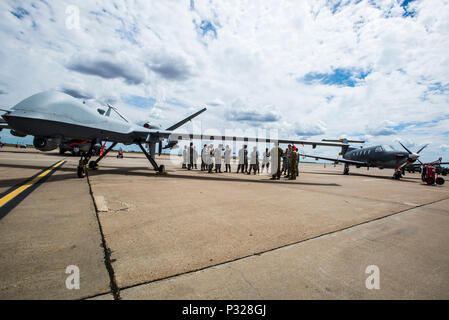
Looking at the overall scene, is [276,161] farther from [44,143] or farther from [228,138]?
[44,143]

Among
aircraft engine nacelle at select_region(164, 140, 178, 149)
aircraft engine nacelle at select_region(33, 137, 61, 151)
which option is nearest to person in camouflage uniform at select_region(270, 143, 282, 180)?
aircraft engine nacelle at select_region(164, 140, 178, 149)

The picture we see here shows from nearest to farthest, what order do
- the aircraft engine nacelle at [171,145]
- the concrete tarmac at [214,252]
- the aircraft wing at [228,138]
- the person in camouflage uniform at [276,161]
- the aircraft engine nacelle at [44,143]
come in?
the concrete tarmac at [214,252], the aircraft engine nacelle at [44,143], the aircraft wing at [228,138], the aircraft engine nacelle at [171,145], the person in camouflage uniform at [276,161]

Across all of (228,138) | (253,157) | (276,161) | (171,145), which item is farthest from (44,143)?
(253,157)

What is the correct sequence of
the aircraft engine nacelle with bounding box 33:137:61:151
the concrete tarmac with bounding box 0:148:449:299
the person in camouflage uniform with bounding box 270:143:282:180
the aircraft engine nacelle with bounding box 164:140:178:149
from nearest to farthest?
the concrete tarmac with bounding box 0:148:449:299 < the aircraft engine nacelle with bounding box 33:137:61:151 < the aircraft engine nacelle with bounding box 164:140:178:149 < the person in camouflage uniform with bounding box 270:143:282:180

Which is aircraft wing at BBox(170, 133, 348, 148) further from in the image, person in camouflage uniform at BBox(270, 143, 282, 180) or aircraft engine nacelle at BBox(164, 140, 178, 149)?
aircraft engine nacelle at BBox(164, 140, 178, 149)

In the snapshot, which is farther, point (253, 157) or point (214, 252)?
point (253, 157)

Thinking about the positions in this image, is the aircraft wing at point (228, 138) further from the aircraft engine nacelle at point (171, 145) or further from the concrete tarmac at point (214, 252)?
the concrete tarmac at point (214, 252)

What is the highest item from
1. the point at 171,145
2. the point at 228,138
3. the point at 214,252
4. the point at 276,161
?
the point at 228,138

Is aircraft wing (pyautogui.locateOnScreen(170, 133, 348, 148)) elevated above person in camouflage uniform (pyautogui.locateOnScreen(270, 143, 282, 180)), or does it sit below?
above

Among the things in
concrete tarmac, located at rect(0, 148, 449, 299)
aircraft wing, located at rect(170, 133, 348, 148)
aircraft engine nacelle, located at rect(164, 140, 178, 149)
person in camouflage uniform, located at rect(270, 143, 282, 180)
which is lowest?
concrete tarmac, located at rect(0, 148, 449, 299)

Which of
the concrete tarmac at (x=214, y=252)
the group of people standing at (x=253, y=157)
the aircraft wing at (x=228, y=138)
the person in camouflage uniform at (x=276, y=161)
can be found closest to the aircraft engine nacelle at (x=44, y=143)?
the concrete tarmac at (x=214, y=252)

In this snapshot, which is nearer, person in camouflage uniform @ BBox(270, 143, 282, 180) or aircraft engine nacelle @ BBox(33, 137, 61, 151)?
aircraft engine nacelle @ BBox(33, 137, 61, 151)
